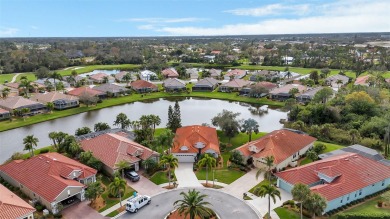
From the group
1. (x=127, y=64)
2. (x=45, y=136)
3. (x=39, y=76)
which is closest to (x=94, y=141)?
(x=45, y=136)

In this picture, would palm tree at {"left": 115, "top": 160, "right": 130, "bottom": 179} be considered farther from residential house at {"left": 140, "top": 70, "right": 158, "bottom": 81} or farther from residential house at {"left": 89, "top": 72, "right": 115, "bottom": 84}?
residential house at {"left": 140, "top": 70, "right": 158, "bottom": 81}

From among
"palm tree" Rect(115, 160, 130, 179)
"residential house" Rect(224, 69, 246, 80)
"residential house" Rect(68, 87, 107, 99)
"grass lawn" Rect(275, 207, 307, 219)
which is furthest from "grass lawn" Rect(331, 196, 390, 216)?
"residential house" Rect(224, 69, 246, 80)

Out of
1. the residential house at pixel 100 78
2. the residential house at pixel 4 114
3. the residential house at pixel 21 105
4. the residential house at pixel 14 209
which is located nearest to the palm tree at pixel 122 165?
the residential house at pixel 14 209

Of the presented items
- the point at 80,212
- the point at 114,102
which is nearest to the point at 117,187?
the point at 80,212

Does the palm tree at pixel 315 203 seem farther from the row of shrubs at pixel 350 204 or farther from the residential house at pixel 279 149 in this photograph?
the residential house at pixel 279 149

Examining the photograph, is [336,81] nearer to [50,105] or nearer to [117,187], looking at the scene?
[50,105]

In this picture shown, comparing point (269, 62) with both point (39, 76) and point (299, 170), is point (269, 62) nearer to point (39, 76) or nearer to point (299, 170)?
point (39, 76)
